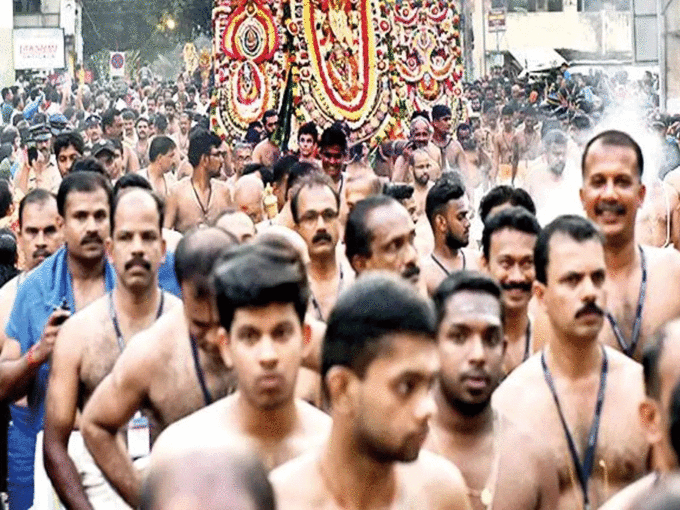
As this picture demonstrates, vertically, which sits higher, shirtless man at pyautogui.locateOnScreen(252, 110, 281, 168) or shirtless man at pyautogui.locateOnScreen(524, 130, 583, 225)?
shirtless man at pyautogui.locateOnScreen(252, 110, 281, 168)

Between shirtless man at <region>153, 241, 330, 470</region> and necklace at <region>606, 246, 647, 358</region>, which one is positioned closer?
shirtless man at <region>153, 241, 330, 470</region>

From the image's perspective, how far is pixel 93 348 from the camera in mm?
6871

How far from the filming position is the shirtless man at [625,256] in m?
7.20

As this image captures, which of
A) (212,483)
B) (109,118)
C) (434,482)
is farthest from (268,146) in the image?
(212,483)

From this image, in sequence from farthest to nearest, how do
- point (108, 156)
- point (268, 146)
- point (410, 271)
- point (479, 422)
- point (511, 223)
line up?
1. point (268, 146)
2. point (108, 156)
3. point (410, 271)
4. point (511, 223)
5. point (479, 422)

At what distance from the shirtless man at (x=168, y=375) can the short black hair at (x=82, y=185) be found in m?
1.94

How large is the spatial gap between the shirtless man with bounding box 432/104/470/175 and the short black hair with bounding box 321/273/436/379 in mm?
13012

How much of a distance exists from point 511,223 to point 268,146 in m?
8.83

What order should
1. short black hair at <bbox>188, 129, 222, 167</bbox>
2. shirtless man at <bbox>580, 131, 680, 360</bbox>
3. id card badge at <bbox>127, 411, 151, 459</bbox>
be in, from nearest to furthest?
1. id card badge at <bbox>127, 411, 151, 459</bbox>
2. shirtless man at <bbox>580, 131, 680, 360</bbox>
3. short black hair at <bbox>188, 129, 222, 167</bbox>

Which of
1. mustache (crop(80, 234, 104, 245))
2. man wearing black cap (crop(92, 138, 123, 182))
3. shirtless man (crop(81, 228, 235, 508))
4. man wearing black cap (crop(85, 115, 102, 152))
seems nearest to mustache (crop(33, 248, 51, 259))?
mustache (crop(80, 234, 104, 245))

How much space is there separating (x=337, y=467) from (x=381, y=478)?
104mm

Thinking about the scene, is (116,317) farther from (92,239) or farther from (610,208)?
(610,208)

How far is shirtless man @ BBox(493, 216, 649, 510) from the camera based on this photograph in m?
5.95

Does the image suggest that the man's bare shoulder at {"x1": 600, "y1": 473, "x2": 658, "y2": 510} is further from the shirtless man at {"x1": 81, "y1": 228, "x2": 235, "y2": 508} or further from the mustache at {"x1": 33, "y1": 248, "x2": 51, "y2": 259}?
the mustache at {"x1": 33, "y1": 248, "x2": 51, "y2": 259}
